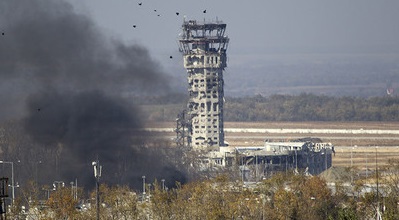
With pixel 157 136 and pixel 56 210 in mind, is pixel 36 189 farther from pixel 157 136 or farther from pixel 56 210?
pixel 157 136

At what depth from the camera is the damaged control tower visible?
176250 mm

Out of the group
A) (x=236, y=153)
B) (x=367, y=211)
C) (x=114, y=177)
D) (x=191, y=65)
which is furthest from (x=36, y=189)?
(x=191, y=65)

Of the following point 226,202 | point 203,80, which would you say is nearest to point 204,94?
point 203,80

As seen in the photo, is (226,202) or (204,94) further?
(204,94)

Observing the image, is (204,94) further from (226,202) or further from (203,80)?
(226,202)

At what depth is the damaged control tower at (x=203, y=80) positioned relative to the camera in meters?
176

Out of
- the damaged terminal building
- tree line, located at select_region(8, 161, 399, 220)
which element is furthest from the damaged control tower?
tree line, located at select_region(8, 161, 399, 220)

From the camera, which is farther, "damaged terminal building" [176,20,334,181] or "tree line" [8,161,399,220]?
"damaged terminal building" [176,20,334,181]

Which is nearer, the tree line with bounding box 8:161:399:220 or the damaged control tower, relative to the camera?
the tree line with bounding box 8:161:399:220

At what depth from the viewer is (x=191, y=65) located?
176m

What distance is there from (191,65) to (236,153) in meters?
16.0

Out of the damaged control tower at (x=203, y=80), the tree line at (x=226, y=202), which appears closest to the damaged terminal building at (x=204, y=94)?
the damaged control tower at (x=203, y=80)

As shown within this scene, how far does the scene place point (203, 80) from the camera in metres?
177

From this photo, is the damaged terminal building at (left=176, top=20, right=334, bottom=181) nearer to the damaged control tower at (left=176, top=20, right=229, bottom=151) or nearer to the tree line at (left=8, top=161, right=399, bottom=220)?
the damaged control tower at (left=176, top=20, right=229, bottom=151)
